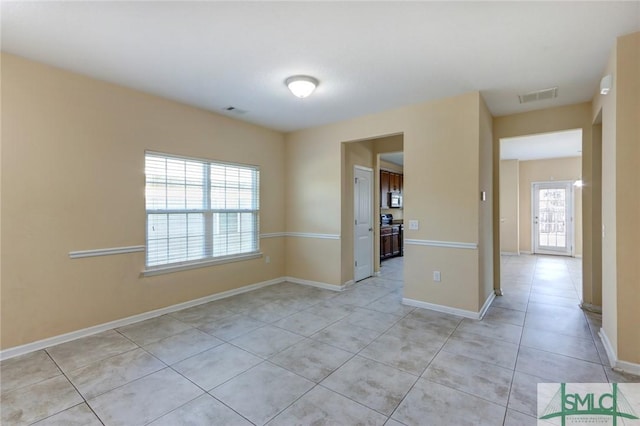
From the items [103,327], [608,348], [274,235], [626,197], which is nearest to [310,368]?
[103,327]

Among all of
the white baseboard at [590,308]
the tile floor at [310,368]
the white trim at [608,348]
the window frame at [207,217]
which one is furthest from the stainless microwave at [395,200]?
the white trim at [608,348]

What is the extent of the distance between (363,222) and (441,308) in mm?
2095

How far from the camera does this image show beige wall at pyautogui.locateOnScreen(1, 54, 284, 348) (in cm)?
264

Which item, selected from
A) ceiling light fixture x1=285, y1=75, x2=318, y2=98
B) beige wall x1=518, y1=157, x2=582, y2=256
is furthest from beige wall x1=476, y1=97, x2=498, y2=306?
beige wall x1=518, y1=157, x2=582, y2=256

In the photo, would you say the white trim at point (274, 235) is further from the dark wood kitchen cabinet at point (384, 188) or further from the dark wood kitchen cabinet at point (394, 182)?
the dark wood kitchen cabinet at point (394, 182)

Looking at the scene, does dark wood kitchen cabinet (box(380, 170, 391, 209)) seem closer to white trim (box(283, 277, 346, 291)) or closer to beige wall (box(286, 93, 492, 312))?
beige wall (box(286, 93, 492, 312))

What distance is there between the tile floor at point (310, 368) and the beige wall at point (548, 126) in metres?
0.94

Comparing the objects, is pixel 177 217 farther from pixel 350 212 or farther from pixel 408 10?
pixel 408 10

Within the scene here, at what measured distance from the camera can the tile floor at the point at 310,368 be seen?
1.90m

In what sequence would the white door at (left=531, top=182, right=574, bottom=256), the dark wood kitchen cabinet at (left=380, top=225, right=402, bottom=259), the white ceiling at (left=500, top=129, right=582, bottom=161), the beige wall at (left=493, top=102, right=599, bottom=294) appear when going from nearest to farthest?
the beige wall at (left=493, top=102, right=599, bottom=294), the white ceiling at (left=500, top=129, right=582, bottom=161), the dark wood kitchen cabinet at (left=380, top=225, right=402, bottom=259), the white door at (left=531, top=182, right=574, bottom=256)

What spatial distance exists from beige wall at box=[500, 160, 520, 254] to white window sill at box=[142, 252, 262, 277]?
7.10 metres

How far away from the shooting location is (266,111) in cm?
411

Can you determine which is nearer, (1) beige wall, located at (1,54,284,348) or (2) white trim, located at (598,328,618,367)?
(2) white trim, located at (598,328,618,367)

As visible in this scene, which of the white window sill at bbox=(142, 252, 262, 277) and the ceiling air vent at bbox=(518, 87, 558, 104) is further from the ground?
the ceiling air vent at bbox=(518, 87, 558, 104)
